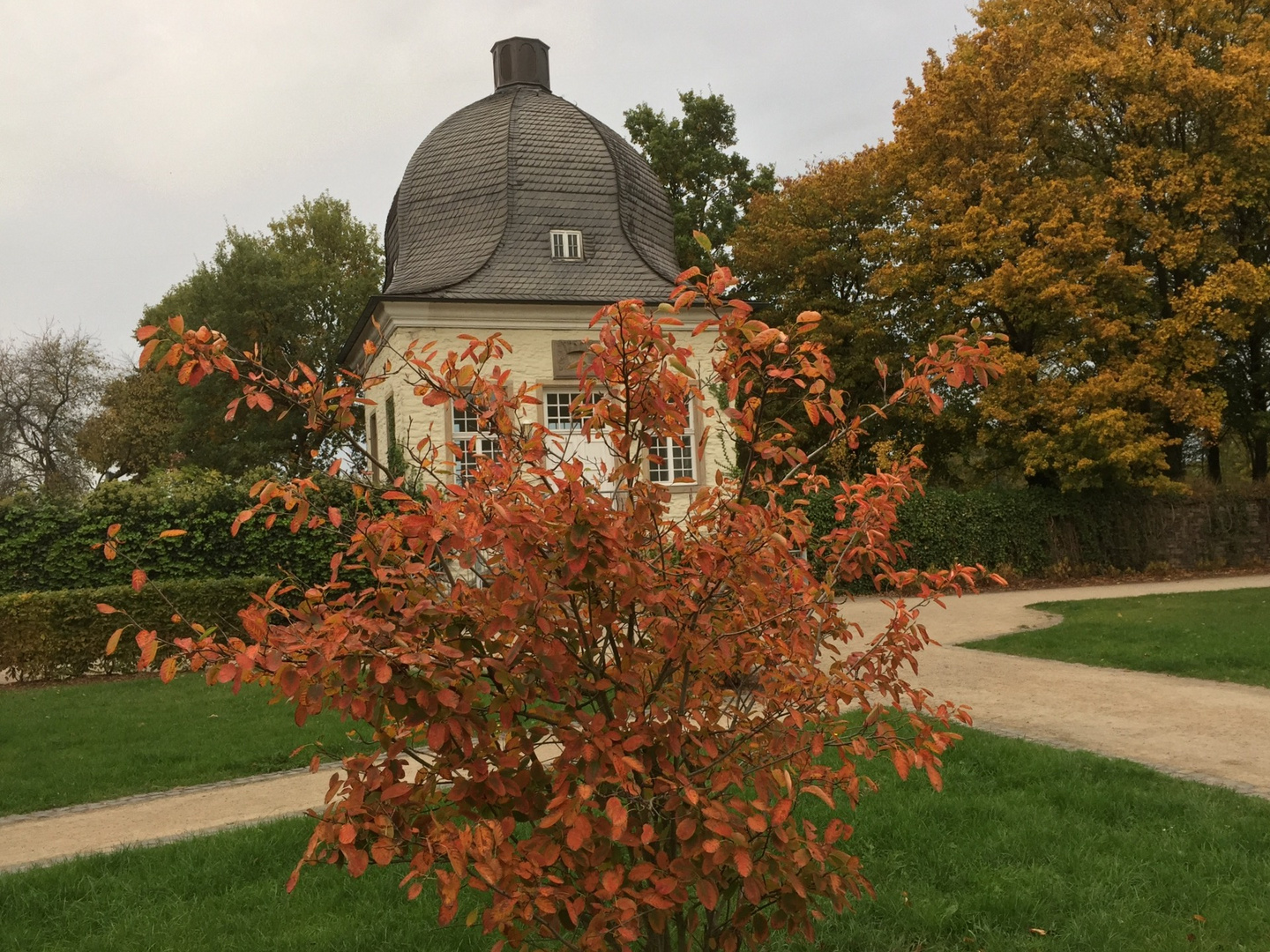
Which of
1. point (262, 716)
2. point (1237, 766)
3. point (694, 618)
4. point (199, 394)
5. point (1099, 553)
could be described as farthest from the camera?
point (199, 394)

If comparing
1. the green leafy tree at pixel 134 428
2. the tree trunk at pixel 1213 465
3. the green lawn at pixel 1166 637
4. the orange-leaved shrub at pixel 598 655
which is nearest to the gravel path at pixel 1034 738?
the green lawn at pixel 1166 637

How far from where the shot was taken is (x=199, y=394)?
31.5 m

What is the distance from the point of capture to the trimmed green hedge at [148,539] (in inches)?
550

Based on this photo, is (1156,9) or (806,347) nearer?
(806,347)

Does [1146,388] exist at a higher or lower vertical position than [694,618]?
higher

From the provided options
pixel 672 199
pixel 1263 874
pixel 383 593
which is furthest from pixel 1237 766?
pixel 672 199

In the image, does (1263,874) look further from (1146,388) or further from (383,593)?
(1146,388)

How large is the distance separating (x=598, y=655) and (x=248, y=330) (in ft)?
94.5

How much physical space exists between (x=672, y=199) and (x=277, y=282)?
12625mm

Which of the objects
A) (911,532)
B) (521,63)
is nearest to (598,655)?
(911,532)

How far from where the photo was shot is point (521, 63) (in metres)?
25.4

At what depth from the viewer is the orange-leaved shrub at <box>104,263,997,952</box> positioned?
7.67 feet

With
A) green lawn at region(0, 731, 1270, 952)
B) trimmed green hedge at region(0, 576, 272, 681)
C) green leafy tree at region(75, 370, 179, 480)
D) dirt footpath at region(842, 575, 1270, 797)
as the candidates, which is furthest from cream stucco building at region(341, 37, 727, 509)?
green leafy tree at region(75, 370, 179, 480)

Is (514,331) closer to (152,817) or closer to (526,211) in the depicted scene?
(526,211)
